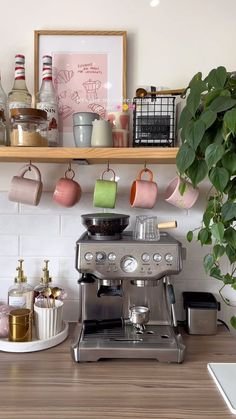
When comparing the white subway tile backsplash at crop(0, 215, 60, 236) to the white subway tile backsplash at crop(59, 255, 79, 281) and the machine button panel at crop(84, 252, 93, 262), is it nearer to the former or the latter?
the white subway tile backsplash at crop(59, 255, 79, 281)

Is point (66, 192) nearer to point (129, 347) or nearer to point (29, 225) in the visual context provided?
point (29, 225)

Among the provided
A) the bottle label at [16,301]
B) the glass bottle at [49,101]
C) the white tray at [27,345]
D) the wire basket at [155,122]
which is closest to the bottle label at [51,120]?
the glass bottle at [49,101]

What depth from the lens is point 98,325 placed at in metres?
1.13

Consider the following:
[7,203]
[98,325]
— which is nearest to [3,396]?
[98,325]

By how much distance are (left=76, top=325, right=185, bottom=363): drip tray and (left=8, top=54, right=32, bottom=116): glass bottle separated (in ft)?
2.49

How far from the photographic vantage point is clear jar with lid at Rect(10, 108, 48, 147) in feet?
3.55

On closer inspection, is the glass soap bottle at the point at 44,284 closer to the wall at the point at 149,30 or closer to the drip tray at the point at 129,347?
the drip tray at the point at 129,347

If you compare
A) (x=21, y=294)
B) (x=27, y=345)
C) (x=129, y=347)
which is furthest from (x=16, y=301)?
(x=129, y=347)

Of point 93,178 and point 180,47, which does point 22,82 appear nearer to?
point 93,178

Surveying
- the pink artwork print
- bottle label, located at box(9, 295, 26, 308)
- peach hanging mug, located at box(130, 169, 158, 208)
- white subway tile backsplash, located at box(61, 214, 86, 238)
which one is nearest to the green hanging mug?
peach hanging mug, located at box(130, 169, 158, 208)

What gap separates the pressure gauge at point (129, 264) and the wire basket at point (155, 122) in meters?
0.36

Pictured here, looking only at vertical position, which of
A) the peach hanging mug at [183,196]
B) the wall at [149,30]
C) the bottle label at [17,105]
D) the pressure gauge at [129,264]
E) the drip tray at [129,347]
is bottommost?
the drip tray at [129,347]

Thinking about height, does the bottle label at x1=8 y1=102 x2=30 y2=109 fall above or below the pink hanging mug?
above

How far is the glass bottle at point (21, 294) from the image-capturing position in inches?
46.3
